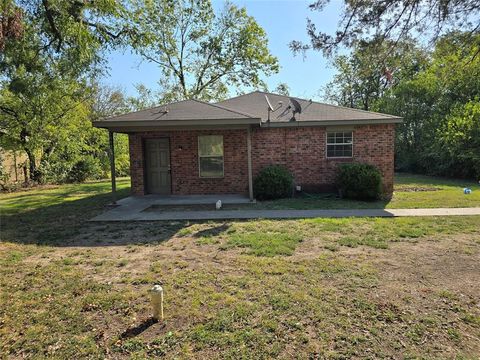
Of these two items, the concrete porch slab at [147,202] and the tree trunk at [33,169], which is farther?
the tree trunk at [33,169]

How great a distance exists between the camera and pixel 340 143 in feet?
37.3

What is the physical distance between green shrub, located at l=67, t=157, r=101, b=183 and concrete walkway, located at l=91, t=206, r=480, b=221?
42.3 feet

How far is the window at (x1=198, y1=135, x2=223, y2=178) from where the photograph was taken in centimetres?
1158

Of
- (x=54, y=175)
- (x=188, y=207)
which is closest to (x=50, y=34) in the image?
(x=188, y=207)

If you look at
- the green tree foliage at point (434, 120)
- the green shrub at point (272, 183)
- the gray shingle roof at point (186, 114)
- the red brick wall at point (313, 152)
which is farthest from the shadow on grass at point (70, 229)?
the green tree foliage at point (434, 120)

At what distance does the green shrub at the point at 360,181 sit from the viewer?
9953mm

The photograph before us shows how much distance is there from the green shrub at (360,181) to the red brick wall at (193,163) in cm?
343

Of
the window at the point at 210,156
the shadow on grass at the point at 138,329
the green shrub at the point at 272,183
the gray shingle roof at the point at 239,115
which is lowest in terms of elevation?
the shadow on grass at the point at 138,329

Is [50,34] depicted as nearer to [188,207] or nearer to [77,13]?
[77,13]

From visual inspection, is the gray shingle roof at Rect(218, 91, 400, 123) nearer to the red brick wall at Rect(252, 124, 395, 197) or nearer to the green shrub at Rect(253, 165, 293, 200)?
the red brick wall at Rect(252, 124, 395, 197)

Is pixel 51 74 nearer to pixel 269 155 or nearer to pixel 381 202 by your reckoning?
pixel 269 155

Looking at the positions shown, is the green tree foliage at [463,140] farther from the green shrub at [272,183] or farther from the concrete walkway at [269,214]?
the green shrub at [272,183]

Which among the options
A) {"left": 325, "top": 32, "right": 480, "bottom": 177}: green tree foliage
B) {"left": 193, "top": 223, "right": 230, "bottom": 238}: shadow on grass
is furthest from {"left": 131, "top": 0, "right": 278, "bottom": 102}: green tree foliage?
{"left": 193, "top": 223, "right": 230, "bottom": 238}: shadow on grass

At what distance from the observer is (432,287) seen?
3.89 meters
